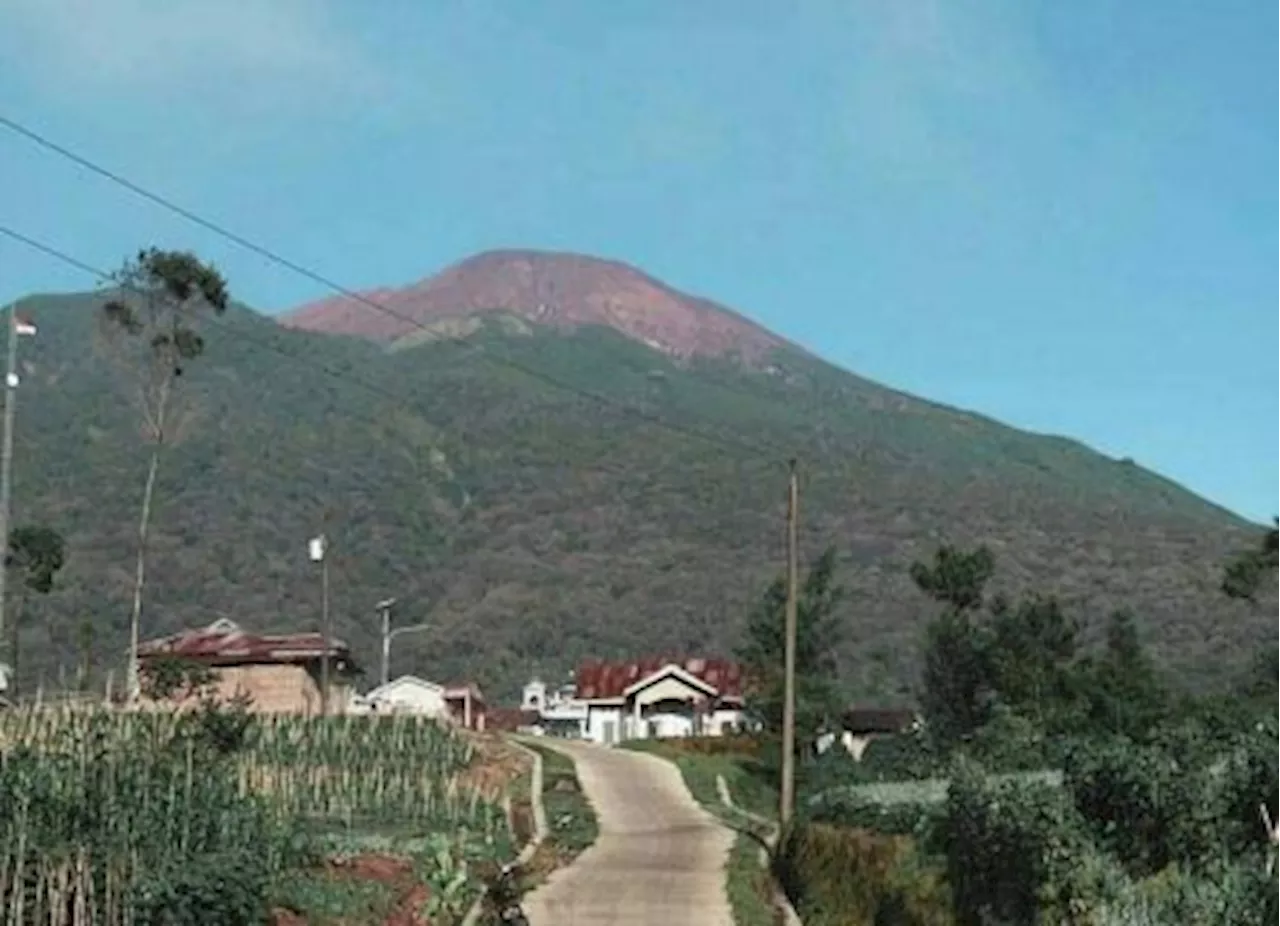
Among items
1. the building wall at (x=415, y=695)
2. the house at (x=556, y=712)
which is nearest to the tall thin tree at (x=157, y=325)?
the building wall at (x=415, y=695)

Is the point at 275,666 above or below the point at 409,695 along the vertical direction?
below

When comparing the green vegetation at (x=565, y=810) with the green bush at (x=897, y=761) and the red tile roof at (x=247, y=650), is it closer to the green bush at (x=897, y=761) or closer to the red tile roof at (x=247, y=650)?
the green bush at (x=897, y=761)

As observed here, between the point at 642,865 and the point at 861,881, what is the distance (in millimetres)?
8324

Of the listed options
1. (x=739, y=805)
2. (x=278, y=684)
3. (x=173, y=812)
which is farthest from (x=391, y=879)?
(x=278, y=684)

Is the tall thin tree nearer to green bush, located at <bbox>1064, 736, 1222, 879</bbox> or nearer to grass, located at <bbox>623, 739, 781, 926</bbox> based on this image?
grass, located at <bbox>623, 739, 781, 926</bbox>

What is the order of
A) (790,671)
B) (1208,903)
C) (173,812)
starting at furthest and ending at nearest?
1. (790,671)
2. (173,812)
3. (1208,903)

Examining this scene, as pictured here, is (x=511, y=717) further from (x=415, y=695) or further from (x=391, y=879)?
(x=391, y=879)

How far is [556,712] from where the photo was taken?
294ft

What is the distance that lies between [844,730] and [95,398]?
125m

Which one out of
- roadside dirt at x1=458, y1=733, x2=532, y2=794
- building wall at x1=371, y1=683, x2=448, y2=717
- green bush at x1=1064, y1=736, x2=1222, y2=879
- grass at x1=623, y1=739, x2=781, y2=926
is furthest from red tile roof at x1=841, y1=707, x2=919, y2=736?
green bush at x1=1064, y1=736, x2=1222, y2=879

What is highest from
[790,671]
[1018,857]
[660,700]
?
[660,700]

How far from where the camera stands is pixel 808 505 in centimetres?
13362

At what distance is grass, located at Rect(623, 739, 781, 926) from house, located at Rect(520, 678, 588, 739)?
1930cm

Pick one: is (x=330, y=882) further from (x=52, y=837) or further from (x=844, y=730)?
(x=844, y=730)
